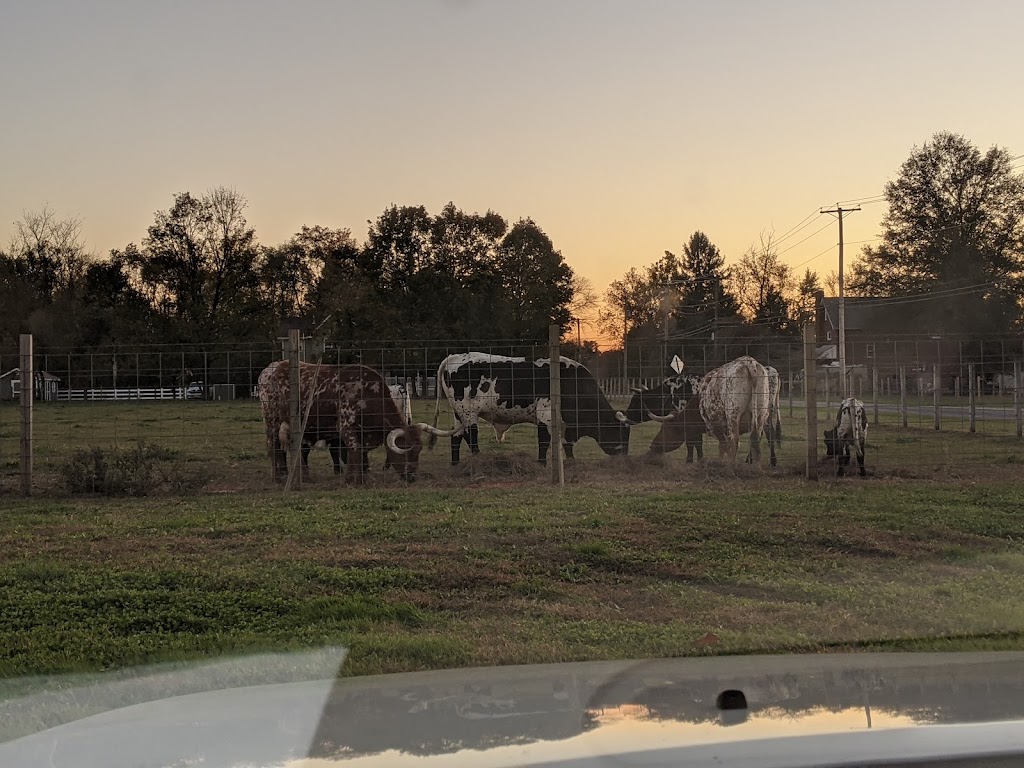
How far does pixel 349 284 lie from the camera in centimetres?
5919

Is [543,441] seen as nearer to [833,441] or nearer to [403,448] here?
[403,448]

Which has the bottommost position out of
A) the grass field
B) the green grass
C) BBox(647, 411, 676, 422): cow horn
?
the green grass

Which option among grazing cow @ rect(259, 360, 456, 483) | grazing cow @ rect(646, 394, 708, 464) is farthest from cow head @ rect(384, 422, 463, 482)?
grazing cow @ rect(646, 394, 708, 464)

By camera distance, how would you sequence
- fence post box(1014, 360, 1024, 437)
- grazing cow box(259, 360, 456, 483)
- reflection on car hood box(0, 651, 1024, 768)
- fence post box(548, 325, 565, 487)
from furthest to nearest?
→ fence post box(1014, 360, 1024, 437) < grazing cow box(259, 360, 456, 483) < fence post box(548, 325, 565, 487) < reflection on car hood box(0, 651, 1024, 768)

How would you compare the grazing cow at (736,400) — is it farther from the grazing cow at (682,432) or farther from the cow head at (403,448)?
the cow head at (403,448)

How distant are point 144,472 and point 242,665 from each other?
25.4 feet

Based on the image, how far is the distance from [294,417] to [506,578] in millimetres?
6386

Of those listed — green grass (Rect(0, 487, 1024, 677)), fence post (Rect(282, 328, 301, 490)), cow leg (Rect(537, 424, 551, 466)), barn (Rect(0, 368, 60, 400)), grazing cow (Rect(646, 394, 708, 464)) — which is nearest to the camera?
green grass (Rect(0, 487, 1024, 677))

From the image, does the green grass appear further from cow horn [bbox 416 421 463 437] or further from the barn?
the barn

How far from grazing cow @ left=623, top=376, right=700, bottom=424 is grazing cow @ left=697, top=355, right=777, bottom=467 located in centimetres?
87

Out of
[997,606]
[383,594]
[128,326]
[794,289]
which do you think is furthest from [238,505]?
[794,289]

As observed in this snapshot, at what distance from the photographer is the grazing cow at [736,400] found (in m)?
15.3

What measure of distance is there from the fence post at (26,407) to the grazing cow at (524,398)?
6049 mm

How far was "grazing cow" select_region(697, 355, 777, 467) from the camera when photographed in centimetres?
1533
